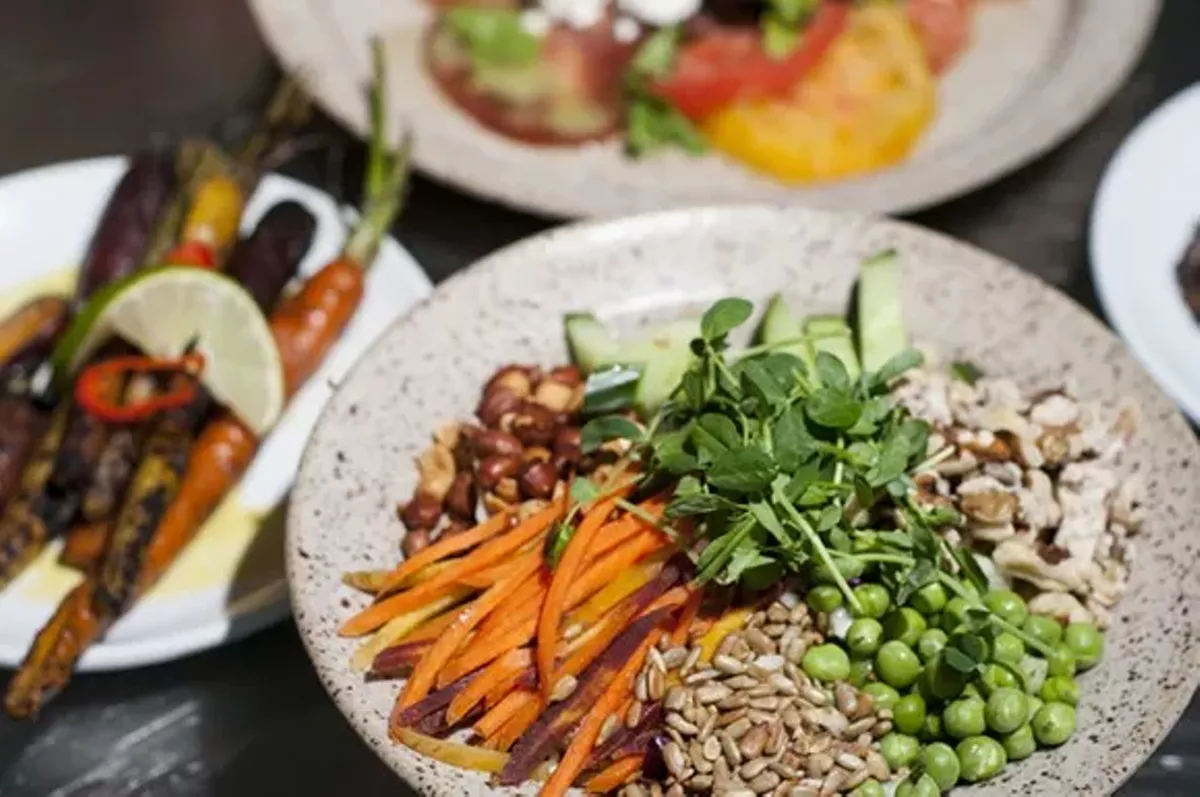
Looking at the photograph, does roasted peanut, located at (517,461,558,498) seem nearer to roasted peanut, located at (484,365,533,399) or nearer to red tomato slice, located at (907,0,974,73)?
roasted peanut, located at (484,365,533,399)

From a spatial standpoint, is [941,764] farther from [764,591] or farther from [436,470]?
[436,470]

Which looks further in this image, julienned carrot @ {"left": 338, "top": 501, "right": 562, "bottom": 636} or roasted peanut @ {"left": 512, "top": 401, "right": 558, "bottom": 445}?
roasted peanut @ {"left": 512, "top": 401, "right": 558, "bottom": 445}

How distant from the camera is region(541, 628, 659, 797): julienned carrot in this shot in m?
1.47

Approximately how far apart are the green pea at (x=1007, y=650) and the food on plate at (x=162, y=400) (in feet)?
3.33

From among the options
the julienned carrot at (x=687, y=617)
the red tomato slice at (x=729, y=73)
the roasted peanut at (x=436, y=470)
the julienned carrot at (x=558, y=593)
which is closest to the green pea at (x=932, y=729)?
the julienned carrot at (x=687, y=617)

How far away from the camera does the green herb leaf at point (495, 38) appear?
8.58ft

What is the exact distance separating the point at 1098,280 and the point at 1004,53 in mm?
748

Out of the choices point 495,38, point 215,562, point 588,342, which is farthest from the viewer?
point 495,38

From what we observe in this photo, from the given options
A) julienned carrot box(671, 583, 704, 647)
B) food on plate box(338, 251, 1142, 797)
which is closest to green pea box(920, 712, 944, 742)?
food on plate box(338, 251, 1142, 797)

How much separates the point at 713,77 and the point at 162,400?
3.34 feet

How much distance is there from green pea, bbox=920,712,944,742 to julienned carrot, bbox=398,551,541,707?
41 cm

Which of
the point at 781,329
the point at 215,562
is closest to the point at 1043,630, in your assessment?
the point at 781,329

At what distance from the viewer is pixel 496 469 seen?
5.63 ft

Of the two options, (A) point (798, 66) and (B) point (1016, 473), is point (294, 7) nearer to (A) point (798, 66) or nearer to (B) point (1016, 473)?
(A) point (798, 66)
